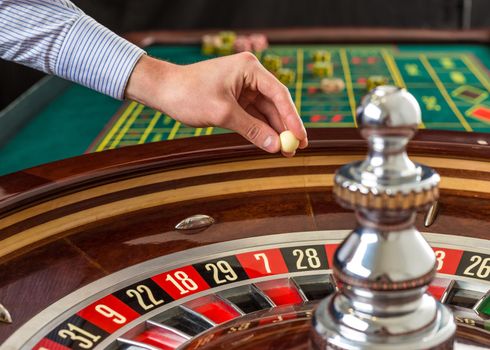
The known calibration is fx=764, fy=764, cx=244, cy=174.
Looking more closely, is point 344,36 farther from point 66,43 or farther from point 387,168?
point 387,168

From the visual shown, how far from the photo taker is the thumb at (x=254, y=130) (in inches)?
54.5

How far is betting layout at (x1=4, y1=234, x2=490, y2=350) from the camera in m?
1.08

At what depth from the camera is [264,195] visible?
4.85ft

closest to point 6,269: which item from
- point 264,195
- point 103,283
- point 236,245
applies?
point 103,283

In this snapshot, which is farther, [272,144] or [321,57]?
[321,57]

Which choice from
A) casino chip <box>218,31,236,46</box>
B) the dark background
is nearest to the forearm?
casino chip <box>218,31,236,46</box>

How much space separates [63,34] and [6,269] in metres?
0.60

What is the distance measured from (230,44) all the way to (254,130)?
7.96ft

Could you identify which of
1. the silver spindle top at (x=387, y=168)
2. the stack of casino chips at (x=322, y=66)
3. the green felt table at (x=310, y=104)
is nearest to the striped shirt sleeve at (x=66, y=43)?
the green felt table at (x=310, y=104)

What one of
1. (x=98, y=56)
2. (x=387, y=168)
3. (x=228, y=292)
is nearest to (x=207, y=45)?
(x=98, y=56)

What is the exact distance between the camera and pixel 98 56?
1611 mm

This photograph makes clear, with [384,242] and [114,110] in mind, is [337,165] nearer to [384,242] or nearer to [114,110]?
[384,242]

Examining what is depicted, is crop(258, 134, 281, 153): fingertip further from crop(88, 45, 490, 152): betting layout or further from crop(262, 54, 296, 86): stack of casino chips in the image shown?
→ crop(262, 54, 296, 86): stack of casino chips

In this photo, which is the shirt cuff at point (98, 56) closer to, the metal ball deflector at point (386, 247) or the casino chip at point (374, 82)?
the metal ball deflector at point (386, 247)
